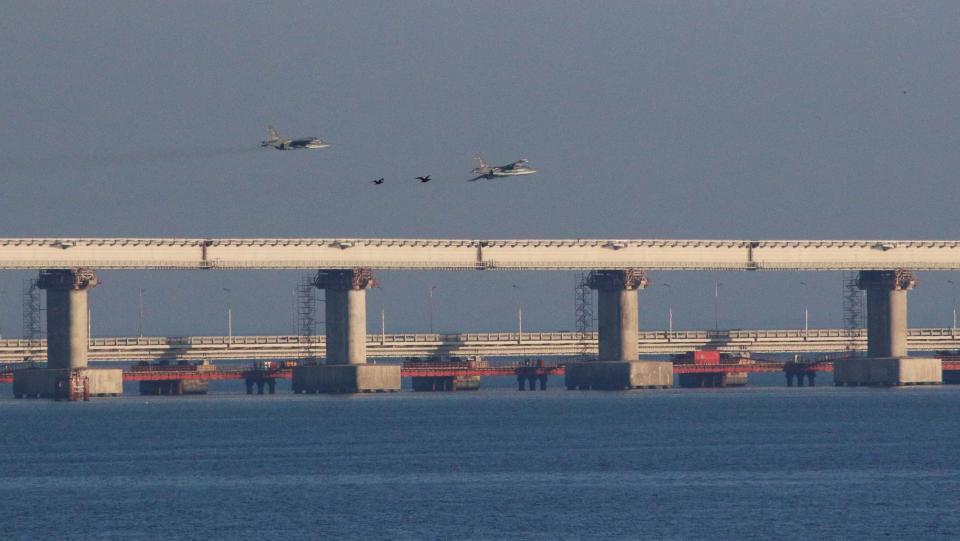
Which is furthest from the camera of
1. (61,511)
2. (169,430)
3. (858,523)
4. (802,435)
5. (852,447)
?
(169,430)

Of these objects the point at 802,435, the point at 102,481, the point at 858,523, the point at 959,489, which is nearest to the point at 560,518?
the point at 858,523

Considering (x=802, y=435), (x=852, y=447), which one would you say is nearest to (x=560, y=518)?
(x=852, y=447)

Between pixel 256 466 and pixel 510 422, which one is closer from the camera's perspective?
pixel 256 466

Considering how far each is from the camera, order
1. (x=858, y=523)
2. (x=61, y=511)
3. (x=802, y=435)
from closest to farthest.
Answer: (x=858, y=523) < (x=61, y=511) < (x=802, y=435)

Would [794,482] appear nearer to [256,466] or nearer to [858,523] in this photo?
[858,523]

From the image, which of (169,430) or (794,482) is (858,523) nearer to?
(794,482)

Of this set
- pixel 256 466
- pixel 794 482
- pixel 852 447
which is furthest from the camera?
pixel 852 447
